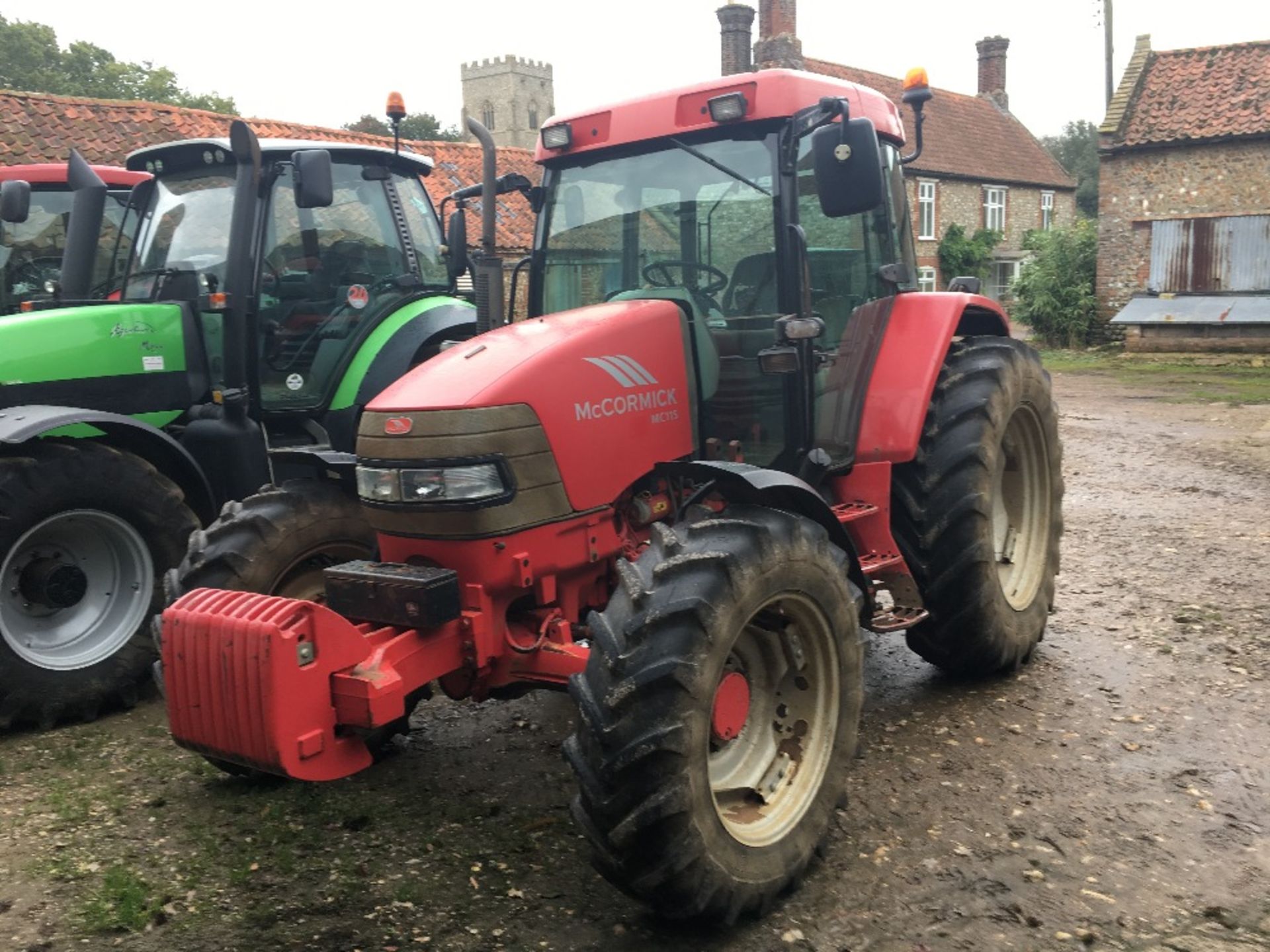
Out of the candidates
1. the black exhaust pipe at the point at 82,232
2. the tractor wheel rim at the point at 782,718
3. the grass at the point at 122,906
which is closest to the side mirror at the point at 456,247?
the black exhaust pipe at the point at 82,232

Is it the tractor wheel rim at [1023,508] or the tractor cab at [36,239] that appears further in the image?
the tractor cab at [36,239]

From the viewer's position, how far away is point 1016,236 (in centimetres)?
3556

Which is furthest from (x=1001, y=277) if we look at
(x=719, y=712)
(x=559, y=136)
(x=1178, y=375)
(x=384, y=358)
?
(x=719, y=712)

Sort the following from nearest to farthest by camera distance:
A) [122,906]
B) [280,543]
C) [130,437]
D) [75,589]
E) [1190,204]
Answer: [122,906]
[280,543]
[75,589]
[130,437]
[1190,204]

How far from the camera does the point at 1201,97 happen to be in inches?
904

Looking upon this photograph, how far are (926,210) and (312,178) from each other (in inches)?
1117

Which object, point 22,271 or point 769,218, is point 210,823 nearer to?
point 769,218

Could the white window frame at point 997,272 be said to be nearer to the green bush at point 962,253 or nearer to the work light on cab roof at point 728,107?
the green bush at point 962,253

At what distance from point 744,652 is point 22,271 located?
7.30m

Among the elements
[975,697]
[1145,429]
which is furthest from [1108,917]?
[1145,429]

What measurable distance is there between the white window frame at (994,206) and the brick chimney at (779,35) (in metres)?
8.85

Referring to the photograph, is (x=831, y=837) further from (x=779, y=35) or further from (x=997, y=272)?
(x=997, y=272)

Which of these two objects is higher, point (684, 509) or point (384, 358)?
point (384, 358)

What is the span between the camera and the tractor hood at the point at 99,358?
540 centimetres
